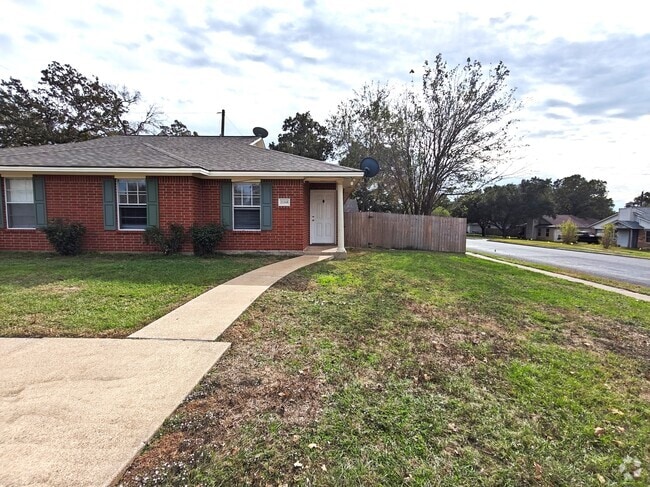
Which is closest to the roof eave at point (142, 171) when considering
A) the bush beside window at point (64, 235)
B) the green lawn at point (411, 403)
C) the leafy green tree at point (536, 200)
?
the bush beside window at point (64, 235)

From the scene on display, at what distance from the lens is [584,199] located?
6606 cm

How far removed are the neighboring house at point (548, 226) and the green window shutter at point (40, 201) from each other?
66.4 m

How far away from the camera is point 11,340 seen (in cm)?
395

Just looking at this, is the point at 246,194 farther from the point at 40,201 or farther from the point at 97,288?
the point at 40,201

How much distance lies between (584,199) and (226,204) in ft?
250

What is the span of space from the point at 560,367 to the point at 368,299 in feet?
9.95

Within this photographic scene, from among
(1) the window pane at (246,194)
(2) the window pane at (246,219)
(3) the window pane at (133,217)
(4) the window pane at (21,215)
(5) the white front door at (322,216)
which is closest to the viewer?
(4) the window pane at (21,215)

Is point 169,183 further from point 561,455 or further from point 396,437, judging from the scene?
point 561,455

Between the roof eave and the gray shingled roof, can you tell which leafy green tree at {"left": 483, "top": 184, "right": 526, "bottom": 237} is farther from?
the roof eave

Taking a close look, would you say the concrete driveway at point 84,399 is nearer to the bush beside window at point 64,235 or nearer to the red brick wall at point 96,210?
the red brick wall at point 96,210

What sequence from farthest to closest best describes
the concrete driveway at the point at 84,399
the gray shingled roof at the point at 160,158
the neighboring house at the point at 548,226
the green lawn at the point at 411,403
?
the neighboring house at the point at 548,226 → the gray shingled roof at the point at 160,158 → the green lawn at the point at 411,403 → the concrete driveway at the point at 84,399

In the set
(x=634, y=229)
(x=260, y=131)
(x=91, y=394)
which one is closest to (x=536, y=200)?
(x=634, y=229)

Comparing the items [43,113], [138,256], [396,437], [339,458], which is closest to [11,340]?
[339,458]

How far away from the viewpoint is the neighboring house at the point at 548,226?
59062mm
